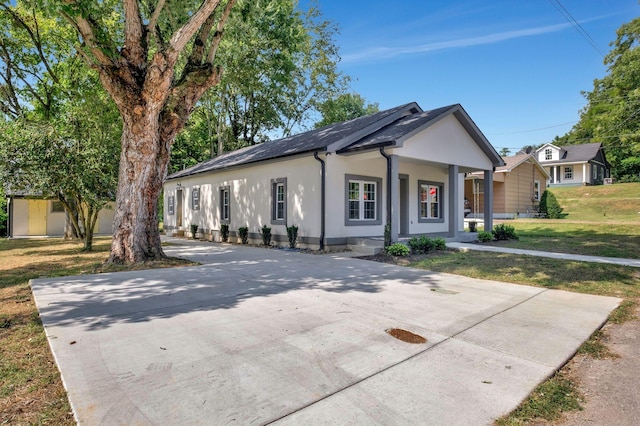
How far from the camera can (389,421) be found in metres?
A: 2.40

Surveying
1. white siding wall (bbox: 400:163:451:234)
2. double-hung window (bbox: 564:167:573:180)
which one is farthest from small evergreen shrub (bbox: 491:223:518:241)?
double-hung window (bbox: 564:167:573:180)

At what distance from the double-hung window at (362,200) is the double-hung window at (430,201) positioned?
2.76 metres

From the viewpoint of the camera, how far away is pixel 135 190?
906 centimetres

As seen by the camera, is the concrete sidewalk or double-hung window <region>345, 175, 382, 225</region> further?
double-hung window <region>345, 175, 382, 225</region>

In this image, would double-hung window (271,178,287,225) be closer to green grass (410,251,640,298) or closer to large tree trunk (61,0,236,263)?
large tree trunk (61,0,236,263)

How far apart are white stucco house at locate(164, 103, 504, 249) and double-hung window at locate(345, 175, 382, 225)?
4 cm

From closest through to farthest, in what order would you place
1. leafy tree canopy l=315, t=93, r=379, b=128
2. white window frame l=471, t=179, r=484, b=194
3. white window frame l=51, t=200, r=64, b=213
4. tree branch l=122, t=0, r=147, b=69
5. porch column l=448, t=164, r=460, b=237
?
1. tree branch l=122, t=0, r=147, b=69
2. porch column l=448, t=164, r=460, b=237
3. white window frame l=51, t=200, r=64, b=213
4. white window frame l=471, t=179, r=484, b=194
5. leafy tree canopy l=315, t=93, r=379, b=128

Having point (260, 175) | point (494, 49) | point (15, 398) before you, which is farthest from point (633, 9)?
point (15, 398)

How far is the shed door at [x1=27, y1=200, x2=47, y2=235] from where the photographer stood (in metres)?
22.2

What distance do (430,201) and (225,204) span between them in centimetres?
947

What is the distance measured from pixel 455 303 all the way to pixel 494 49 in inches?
679

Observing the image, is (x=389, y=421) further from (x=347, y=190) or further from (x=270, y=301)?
(x=347, y=190)

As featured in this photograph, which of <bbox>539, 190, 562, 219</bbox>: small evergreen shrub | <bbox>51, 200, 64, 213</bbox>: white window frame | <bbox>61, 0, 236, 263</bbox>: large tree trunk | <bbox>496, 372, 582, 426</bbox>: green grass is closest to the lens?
<bbox>496, 372, 582, 426</bbox>: green grass

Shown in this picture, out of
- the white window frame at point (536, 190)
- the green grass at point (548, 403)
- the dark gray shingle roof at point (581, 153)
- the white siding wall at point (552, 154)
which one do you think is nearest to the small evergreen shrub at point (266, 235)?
the green grass at point (548, 403)
